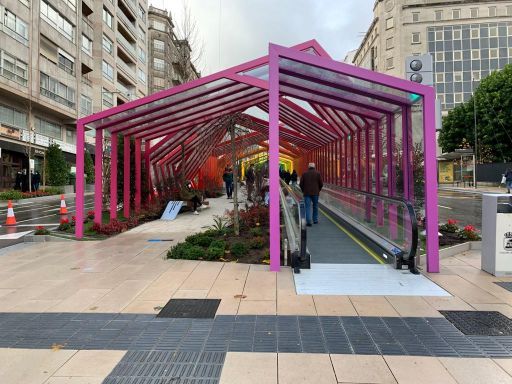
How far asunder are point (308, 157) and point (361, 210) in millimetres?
16555

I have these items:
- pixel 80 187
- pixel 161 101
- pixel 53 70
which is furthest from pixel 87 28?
pixel 161 101

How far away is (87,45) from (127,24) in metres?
10.9

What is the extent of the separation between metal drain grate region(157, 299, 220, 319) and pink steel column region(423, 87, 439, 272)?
367 centimetres

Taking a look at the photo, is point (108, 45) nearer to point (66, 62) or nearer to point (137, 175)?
point (66, 62)

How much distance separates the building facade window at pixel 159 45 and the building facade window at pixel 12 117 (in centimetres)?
3626

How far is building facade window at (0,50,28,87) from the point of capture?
1056 inches

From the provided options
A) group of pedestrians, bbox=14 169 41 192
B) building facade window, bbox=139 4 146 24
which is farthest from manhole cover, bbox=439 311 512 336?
building facade window, bbox=139 4 146 24

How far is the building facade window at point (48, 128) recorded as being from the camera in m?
33.0

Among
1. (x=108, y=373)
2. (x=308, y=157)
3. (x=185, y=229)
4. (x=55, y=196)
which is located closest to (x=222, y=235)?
(x=185, y=229)

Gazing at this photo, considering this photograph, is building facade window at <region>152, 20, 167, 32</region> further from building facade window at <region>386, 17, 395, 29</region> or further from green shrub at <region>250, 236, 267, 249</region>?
green shrub at <region>250, 236, 267, 249</region>

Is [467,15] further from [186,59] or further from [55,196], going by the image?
[55,196]

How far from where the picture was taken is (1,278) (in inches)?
256

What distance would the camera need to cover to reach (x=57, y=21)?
111 ft

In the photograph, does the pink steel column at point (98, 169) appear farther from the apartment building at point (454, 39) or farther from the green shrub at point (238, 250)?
the apartment building at point (454, 39)
